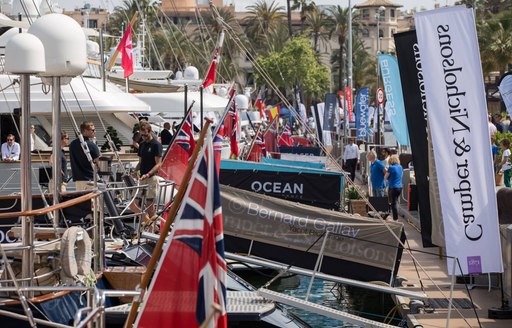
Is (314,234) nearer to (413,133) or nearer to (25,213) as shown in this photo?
(413,133)

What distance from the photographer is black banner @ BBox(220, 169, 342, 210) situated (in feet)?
73.4

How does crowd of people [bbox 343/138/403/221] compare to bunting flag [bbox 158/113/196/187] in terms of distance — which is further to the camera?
crowd of people [bbox 343/138/403/221]

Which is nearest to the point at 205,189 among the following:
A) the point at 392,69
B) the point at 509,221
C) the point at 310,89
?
the point at 509,221

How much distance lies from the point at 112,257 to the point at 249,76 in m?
104

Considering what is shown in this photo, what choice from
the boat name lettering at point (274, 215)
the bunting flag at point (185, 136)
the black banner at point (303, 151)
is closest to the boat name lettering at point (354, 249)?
the boat name lettering at point (274, 215)

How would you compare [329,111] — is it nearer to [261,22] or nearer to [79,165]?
[79,165]

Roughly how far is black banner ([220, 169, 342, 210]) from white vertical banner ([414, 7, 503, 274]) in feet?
28.7

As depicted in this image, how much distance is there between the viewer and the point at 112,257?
1312 centimetres

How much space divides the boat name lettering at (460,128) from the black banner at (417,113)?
89 cm

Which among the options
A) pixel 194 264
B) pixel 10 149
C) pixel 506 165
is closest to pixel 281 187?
pixel 10 149

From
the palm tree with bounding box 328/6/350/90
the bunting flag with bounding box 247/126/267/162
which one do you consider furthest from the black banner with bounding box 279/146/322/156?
the palm tree with bounding box 328/6/350/90

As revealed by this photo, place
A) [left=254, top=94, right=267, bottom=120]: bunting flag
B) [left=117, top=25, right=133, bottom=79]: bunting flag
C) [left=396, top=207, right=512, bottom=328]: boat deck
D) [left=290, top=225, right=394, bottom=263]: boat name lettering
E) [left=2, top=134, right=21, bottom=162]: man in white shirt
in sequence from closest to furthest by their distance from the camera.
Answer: [left=396, top=207, right=512, bottom=328]: boat deck → [left=290, top=225, right=394, bottom=263]: boat name lettering → [left=2, top=134, right=21, bottom=162]: man in white shirt → [left=117, top=25, right=133, bottom=79]: bunting flag → [left=254, top=94, right=267, bottom=120]: bunting flag

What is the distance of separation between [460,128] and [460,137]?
0.36 ft

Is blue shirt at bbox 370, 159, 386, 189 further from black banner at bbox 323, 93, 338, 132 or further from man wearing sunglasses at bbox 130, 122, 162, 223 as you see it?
black banner at bbox 323, 93, 338, 132
